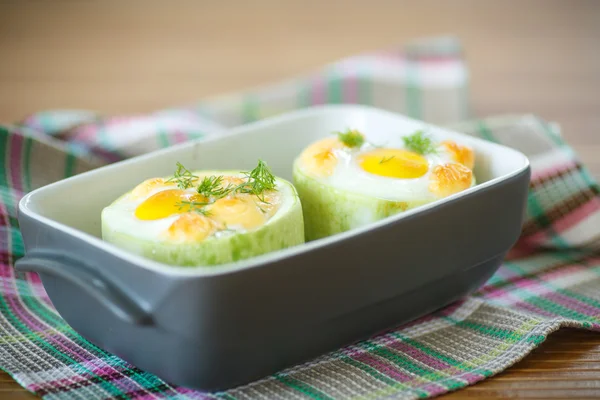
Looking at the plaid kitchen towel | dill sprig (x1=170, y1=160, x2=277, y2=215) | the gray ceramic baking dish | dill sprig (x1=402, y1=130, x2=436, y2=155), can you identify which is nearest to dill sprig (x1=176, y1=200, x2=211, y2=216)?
dill sprig (x1=170, y1=160, x2=277, y2=215)

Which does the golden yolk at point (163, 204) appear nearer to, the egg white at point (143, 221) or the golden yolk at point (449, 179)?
the egg white at point (143, 221)

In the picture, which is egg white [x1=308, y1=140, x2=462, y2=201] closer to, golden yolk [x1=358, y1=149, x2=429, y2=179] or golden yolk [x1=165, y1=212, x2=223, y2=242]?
golden yolk [x1=358, y1=149, x2=429, y2=179]

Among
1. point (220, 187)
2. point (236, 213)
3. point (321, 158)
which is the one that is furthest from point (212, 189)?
point (321, 158)

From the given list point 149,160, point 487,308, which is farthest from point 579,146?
point 149,160

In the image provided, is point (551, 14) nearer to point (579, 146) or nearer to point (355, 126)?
point (579, 146)

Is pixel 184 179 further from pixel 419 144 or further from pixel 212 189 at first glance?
pixel 419 144

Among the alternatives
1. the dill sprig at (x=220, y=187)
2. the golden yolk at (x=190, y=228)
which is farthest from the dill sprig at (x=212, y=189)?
the golden yolk at (x=190, y=228)
